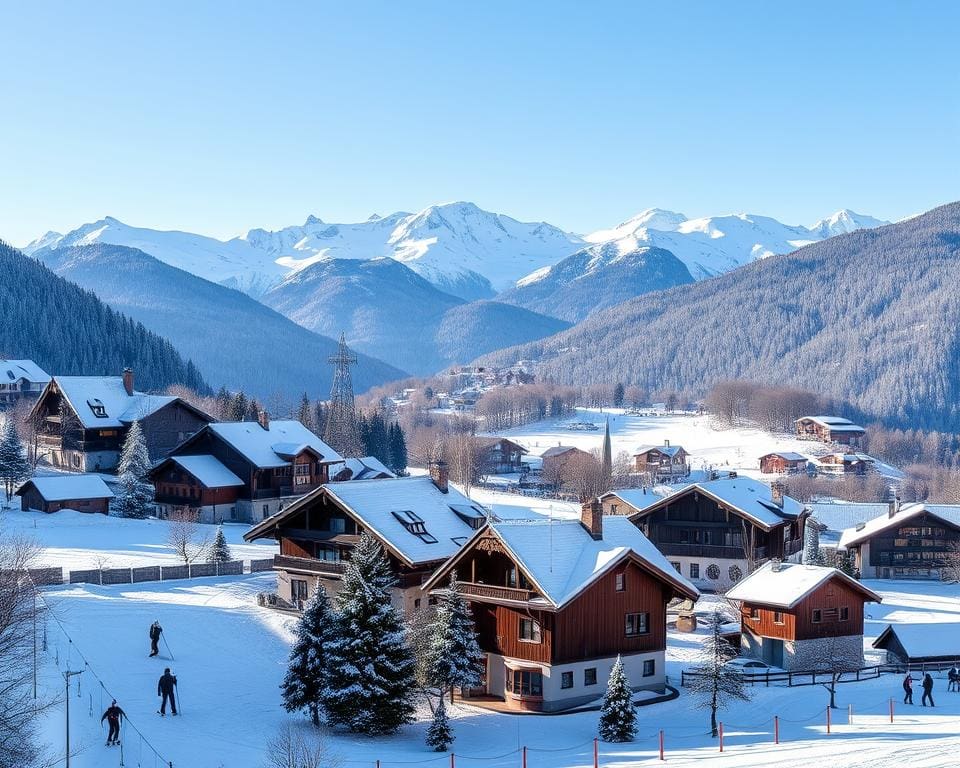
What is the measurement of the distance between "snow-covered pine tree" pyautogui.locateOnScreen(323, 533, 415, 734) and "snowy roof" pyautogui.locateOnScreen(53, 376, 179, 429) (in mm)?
63383

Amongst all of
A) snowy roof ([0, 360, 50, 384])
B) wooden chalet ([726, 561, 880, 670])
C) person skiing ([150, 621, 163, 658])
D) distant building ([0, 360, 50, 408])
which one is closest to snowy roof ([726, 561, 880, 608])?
wooden chalet ([726, 561, 880, 670])

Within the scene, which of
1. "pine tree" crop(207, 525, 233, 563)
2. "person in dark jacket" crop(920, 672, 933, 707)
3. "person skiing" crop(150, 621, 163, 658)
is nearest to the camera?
"person in dark jacket" crop(920, 672, 933, 707)

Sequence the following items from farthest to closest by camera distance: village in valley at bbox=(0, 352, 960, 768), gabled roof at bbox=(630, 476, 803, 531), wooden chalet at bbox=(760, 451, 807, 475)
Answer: wooden chalet at bbox=(760, 451, 807, 475) < gabled roof at bbox=(630, 476, 803, 531) < village in valley at bbox=(0, 352, 960, 768)

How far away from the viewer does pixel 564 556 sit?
145 feet

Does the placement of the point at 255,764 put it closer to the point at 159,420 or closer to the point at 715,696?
the point at 715,696

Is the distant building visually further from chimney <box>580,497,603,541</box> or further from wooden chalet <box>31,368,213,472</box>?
chimney <box>580,497,603,541</box>

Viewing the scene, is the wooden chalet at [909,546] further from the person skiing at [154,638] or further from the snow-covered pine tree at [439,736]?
the person skiing at [154,638]

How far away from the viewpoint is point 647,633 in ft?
149

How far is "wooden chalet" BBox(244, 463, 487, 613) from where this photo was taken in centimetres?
5144

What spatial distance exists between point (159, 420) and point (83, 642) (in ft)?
182

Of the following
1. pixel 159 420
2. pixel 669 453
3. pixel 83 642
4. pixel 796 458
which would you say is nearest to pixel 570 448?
pixel 669 453

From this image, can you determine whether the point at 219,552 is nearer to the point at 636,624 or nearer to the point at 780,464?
the point at 636,624

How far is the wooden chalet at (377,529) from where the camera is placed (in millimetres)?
51438

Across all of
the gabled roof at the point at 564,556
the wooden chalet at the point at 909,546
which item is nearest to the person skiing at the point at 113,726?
the gabled roof at the point at 564,556
